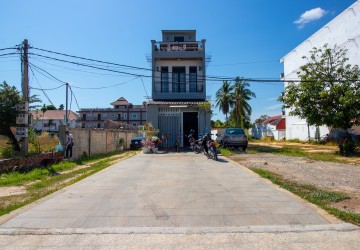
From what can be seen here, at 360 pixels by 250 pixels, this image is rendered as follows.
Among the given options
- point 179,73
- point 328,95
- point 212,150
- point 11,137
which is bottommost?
point 212,150

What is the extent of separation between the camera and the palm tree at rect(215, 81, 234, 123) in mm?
54438

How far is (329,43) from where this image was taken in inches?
1351

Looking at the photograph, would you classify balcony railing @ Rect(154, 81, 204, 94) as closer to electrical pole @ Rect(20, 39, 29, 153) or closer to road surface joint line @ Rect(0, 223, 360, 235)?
electrical pole @ Rect(20, 39, 29, 153)

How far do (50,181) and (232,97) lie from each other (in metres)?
45.7

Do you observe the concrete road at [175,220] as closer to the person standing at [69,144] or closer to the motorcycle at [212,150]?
the motorcycle at [212,150]

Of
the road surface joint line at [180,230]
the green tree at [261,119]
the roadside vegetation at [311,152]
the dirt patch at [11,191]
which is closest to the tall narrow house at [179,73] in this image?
the roadside vegetation at [311,152]

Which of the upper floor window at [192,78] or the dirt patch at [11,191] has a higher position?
the upper floor window at [192,78]

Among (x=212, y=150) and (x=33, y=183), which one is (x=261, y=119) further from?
(x=33, y=183)

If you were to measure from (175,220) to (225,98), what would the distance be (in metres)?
50.3

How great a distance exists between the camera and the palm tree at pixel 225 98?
179 feet

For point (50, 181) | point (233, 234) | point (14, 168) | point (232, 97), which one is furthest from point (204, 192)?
point (232, 97)

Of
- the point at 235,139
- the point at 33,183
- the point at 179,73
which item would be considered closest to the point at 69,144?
the point at 33,183

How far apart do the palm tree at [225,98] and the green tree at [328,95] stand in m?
33.7

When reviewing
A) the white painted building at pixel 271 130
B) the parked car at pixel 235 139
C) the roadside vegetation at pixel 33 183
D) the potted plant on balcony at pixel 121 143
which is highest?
the white painted building at pixel 271 130
